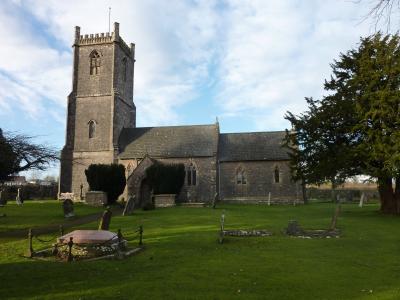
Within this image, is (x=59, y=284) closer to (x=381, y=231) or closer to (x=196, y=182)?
(x=381, y=231)

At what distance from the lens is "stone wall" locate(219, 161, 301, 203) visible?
42781mm

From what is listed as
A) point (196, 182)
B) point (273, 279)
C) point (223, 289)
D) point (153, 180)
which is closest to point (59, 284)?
point (223, 289)

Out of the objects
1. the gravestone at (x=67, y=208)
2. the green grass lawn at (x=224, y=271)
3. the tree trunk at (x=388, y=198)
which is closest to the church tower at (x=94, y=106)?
the gravestone at (x=67, y=208)

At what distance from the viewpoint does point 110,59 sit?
47188 millimetres

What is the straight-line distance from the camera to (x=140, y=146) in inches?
1796

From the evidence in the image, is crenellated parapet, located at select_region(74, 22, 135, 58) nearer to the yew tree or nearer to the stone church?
the stone church

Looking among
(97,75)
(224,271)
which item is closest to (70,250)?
(224,271)

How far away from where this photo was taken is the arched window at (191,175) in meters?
43.5

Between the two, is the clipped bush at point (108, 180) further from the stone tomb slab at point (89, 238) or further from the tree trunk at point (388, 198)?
the stone tomb slab at point (89, 238)

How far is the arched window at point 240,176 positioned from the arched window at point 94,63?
64.5 feet

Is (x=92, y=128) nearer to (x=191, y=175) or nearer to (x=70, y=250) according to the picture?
(x=191, y=175)

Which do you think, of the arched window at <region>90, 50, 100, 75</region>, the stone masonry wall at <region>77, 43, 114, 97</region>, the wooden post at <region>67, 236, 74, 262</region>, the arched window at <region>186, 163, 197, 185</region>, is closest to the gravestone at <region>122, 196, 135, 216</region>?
the arched window at <region>186, 163, 197, 185</region>

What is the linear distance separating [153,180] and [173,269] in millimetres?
27653

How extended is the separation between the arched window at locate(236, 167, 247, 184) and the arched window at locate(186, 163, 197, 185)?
441 cm
